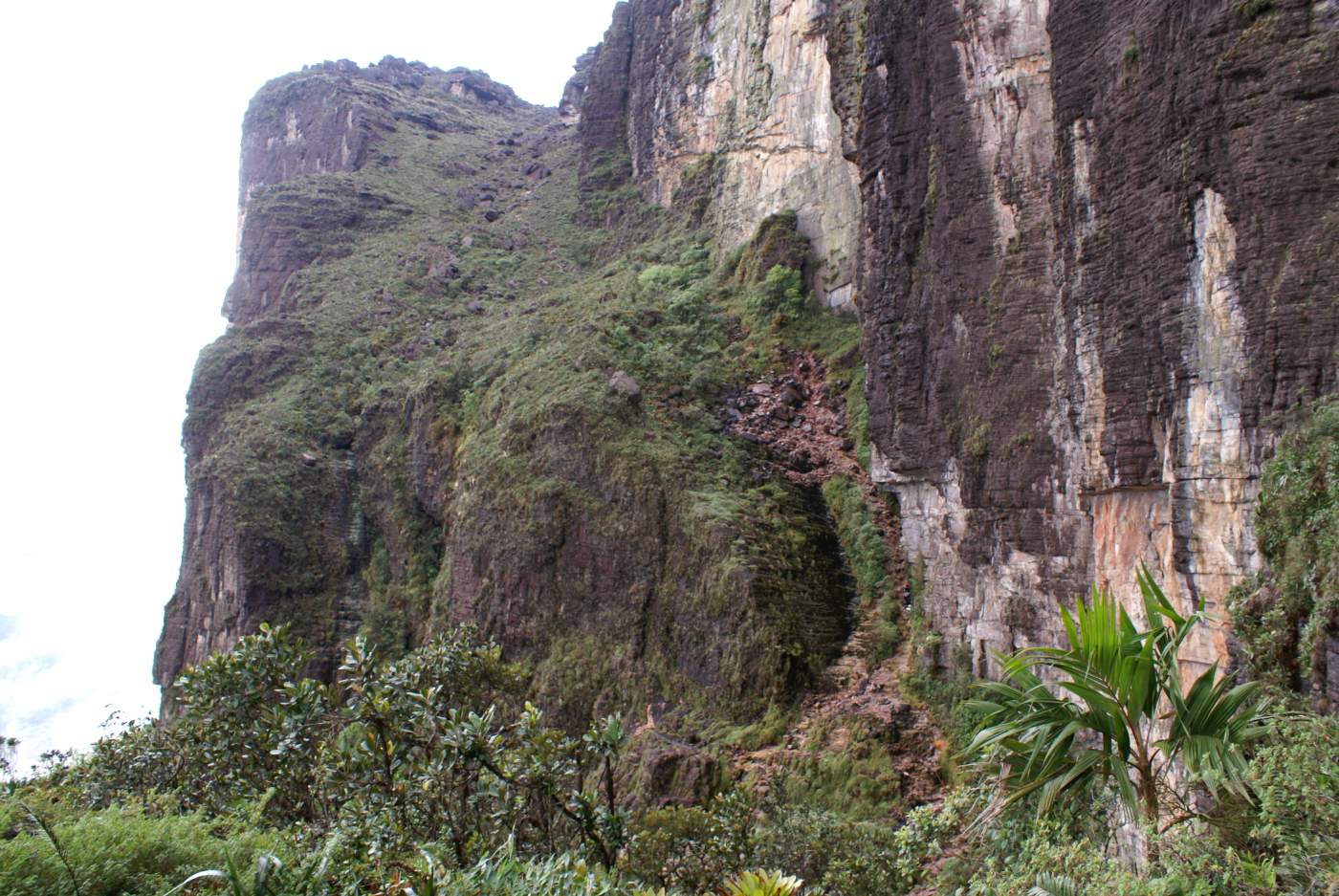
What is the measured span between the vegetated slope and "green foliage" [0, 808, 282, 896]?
10.0 metres

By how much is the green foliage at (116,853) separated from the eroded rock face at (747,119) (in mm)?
18631

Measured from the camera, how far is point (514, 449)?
2144 centimetres

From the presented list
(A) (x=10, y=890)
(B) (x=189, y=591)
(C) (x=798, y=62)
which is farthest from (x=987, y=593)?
(B) (x=189, y=591)

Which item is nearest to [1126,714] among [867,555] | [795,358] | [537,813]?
[537,813]

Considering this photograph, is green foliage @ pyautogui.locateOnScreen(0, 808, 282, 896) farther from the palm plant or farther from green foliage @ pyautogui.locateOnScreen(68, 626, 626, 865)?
the palm plant

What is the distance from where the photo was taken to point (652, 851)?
8.82 meters

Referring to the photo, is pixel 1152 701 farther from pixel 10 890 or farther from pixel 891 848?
pixel 10 890

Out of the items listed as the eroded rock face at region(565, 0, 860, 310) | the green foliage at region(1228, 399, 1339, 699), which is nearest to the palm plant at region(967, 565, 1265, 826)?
the green foliage at region(1228, 399, 1339, 699)

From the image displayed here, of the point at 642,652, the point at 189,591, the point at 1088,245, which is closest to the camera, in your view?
the point at 1088,245

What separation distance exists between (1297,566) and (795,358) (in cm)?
1574

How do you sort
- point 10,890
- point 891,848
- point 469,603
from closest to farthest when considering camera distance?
point 10,890 < point 891,848 < point 469,603

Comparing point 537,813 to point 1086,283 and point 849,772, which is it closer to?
point 849,772

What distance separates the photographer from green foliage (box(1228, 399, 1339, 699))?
256 inches

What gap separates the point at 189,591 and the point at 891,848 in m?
27.0
